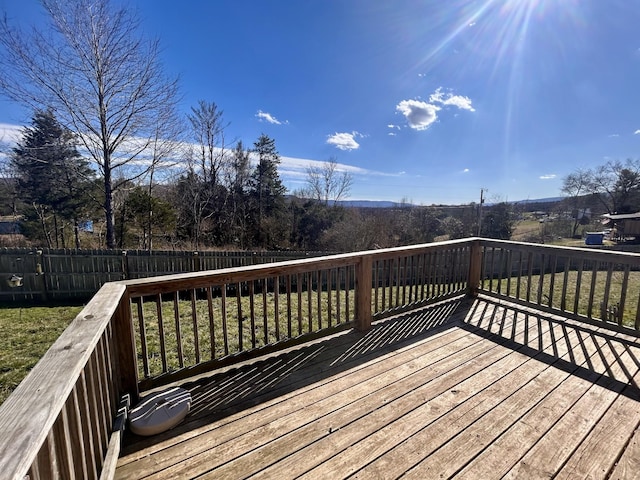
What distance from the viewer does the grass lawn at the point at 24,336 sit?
3709 millimetres

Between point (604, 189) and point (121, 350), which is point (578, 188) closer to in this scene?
point (604, 189)

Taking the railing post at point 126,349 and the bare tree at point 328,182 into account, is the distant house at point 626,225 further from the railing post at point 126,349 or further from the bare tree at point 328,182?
the railing post at point 126,349

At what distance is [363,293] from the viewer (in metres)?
3.21

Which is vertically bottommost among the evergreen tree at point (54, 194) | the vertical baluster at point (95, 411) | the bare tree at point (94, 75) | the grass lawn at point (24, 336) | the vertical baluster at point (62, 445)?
the grass lawn at point (24, 336)

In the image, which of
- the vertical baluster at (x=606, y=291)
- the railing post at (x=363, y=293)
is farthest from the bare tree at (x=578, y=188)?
the railing post at (x=363, y=293)

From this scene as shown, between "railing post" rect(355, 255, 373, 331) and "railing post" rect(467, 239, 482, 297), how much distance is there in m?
2.02

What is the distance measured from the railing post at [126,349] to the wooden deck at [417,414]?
0.38m

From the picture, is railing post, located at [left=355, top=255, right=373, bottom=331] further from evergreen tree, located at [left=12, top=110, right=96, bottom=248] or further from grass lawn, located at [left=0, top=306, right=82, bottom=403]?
evergreen tree, located at [left=12, top=110, right=96, bottom=248]

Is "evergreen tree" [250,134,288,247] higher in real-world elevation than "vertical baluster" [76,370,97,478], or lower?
higher

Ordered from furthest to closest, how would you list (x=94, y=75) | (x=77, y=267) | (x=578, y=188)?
(x=578, y=188)
(x=94, y=75)
(x=77, y=267)

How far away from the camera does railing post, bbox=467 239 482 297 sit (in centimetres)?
429

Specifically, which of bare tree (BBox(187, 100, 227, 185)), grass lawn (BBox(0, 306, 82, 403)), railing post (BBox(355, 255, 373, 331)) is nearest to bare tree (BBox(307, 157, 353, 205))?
bare tree (BBox(187, 100, 227, 185))

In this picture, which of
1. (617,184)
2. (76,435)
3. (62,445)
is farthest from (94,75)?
(617,184)

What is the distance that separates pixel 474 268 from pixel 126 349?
4335 millimetres
